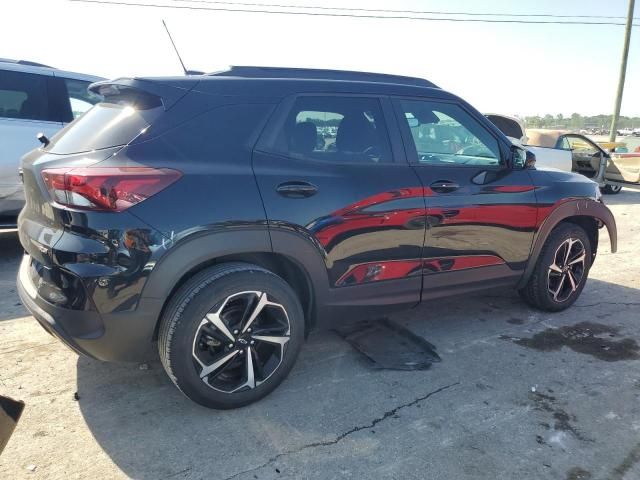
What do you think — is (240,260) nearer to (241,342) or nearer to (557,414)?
(241,342)

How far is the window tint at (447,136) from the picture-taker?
11.3 feet

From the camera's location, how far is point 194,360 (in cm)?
267

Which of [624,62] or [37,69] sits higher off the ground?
[624,62]

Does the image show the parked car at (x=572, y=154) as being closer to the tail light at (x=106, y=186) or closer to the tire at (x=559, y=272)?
the tire at (x=559, y=272)

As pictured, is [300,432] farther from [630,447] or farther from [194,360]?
[630,447]

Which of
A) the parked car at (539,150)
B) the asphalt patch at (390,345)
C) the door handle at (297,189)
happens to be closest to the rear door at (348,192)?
the door handle at (297,189)

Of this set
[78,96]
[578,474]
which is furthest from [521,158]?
[78,96]

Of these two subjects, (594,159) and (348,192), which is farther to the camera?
(594,159)

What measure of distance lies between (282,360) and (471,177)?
6.03 feet

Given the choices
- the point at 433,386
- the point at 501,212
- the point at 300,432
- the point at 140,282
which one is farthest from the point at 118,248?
the point at 501,212

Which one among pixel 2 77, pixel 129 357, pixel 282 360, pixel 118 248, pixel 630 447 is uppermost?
pixel 2 77

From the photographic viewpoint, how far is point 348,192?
3.00m

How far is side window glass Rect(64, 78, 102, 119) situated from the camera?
5.69 meters

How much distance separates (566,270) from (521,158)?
1.13 metres
